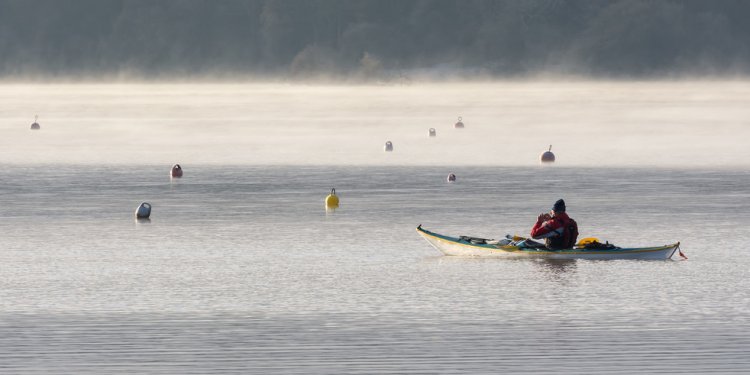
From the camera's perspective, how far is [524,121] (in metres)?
120

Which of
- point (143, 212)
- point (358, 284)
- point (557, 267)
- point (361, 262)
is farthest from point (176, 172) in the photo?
point (358, 284)

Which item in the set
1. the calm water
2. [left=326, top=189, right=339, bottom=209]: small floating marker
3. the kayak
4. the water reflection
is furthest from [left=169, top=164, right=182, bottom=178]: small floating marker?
the water reflection

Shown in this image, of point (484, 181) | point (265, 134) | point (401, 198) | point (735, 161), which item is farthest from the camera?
point (265, 134)

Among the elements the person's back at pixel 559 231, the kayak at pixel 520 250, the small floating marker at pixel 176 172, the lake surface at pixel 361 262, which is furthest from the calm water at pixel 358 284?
the small floating marker at pixel 176 172

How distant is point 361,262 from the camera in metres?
38.0

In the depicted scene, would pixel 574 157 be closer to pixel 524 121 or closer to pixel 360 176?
pixel 360 176

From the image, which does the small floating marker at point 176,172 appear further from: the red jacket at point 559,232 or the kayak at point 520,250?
the red jacket at point 559,232

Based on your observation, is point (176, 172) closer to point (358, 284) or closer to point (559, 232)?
point (559, 232)

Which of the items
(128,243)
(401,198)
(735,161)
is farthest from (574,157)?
(128,243)

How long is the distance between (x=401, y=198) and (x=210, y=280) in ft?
67.1

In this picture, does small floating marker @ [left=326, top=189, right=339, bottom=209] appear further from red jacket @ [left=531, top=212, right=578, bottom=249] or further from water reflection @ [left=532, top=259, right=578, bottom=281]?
water reflection @ [left=532, top=259, right=578, bottom=281]

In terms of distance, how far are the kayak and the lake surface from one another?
306 mm

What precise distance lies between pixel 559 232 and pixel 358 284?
645cm

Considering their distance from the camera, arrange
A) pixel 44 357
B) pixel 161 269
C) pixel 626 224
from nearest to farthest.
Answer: pixel 44 357 < pixel 161 269 < pixel 626 224
